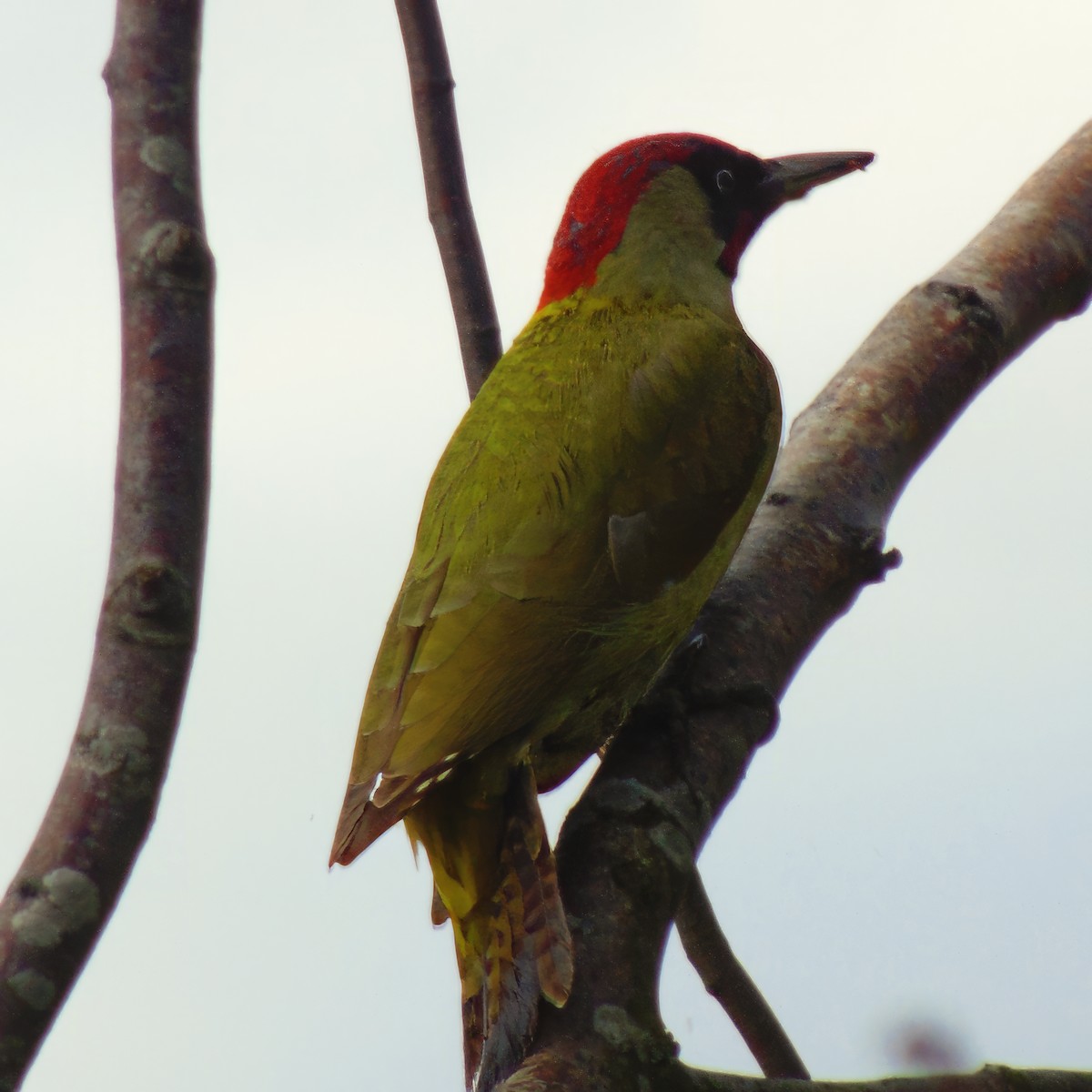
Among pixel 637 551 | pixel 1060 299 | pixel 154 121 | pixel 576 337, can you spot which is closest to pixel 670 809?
pixel 637 551

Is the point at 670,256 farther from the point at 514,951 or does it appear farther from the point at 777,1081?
the point at 777,1081

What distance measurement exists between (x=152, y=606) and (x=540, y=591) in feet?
2.08

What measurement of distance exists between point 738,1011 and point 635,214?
163 centimetres

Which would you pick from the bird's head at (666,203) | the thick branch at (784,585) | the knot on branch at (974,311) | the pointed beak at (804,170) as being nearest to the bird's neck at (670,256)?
the bird's head at (666,203)

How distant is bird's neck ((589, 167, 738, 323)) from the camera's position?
8.12 feet

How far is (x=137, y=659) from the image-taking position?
146 cm

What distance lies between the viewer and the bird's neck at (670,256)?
247cm

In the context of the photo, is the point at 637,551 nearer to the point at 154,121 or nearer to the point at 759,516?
the point at 759,516

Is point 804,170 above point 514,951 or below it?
above

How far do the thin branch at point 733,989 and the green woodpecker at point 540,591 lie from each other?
1.65 feet

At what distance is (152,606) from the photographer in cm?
146

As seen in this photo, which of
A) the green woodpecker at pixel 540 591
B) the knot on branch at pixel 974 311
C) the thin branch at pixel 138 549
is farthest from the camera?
the knot on branch at pixel 974 311

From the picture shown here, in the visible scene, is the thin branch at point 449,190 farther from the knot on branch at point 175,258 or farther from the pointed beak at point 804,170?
the knot on branch at point 175,258

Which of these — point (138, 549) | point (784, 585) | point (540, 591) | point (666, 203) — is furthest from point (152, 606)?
point (666, 203)
